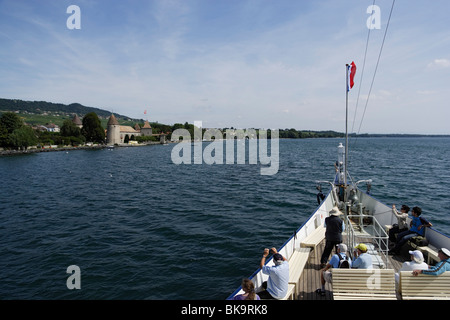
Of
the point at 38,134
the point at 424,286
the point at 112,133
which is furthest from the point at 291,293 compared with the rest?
the point at 112,133

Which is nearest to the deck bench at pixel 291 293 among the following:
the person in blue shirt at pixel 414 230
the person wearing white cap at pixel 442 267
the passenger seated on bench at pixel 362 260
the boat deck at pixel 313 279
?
the boat deck at pixel 313 279

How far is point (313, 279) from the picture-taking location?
891cm

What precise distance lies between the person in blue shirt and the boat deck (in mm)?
413

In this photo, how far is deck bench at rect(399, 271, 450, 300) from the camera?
21.2 ft

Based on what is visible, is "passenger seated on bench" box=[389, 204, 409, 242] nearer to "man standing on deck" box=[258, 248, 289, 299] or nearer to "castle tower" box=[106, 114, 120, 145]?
"man standing on deck" box=[258, 248, 289, 299]

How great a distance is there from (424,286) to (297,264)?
3.63 meters

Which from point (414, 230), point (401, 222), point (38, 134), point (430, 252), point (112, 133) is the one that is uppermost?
point (112, 133)

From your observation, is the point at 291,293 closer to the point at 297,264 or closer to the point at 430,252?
the point at 297,264

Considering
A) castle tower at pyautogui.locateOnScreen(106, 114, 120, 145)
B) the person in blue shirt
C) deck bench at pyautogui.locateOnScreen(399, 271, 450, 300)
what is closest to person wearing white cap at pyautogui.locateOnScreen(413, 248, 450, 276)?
deck bench at pyautogui.locateOnScreen(399, 271, 450, 300)

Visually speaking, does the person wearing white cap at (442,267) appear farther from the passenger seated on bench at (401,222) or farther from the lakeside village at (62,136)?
the lakeside village at (62,136)

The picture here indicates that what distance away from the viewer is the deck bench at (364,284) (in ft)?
21.0

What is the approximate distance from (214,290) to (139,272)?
423 cm
